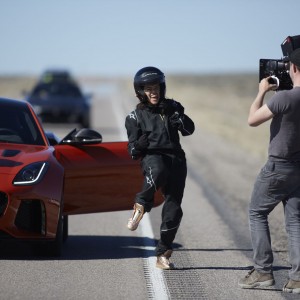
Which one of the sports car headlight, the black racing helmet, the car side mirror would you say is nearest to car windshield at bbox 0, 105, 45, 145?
the car side mirror

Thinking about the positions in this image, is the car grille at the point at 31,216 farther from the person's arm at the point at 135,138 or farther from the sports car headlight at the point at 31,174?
the person's arm at the point at 135,138

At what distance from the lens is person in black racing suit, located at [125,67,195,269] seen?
7383 mm

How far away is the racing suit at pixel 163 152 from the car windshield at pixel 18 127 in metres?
1.52

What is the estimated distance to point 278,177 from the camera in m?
6.69

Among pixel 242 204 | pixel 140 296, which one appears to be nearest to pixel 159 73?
pixel 140 296

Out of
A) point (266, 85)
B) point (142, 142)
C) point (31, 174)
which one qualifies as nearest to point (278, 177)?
point (266, 85)

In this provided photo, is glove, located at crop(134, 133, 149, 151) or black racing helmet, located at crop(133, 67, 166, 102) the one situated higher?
black racing helmet, located at crop(133, 67, 166, 102)

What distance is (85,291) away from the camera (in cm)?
659

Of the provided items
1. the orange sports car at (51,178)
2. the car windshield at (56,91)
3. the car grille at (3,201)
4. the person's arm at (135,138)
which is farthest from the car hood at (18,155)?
the car windshield at (56,91)

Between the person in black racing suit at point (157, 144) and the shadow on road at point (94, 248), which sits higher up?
the person in black racing suit at point (157, 144)

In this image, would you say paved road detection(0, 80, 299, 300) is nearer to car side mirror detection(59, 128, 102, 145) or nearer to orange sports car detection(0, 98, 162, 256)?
orange sports car detection(0, 98, 162, 256)

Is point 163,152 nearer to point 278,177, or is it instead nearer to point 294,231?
point 278,177

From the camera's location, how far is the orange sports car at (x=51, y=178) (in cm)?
759

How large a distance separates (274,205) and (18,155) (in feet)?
8.07
